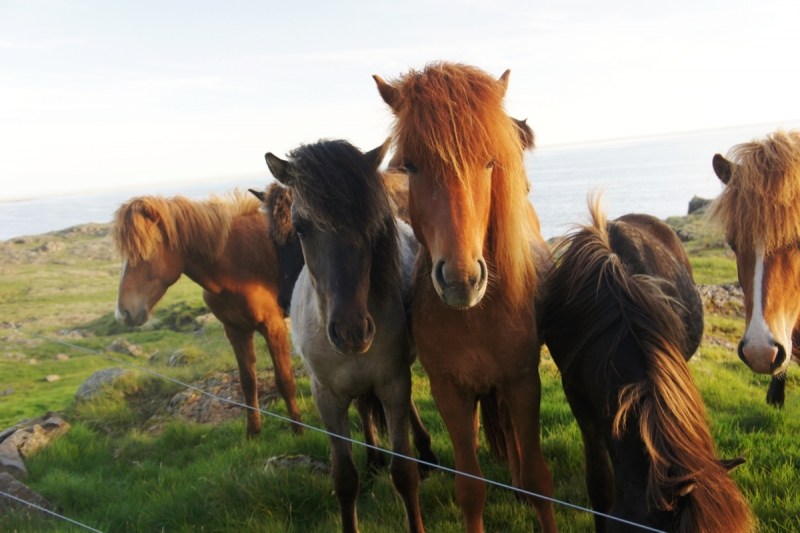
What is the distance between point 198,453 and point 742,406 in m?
4.82

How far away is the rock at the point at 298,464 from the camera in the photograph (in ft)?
13.6

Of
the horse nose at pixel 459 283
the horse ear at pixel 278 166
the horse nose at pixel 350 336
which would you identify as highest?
the horse ear at pixel 278 166

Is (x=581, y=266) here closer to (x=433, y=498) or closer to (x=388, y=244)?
(x=388, y=244)

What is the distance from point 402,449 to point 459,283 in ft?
4.77

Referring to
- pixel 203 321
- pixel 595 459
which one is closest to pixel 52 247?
pixel 203 321

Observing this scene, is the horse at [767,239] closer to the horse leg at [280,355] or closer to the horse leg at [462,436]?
the horse leg at [462,436]

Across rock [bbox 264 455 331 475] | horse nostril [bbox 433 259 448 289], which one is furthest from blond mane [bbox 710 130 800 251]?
rock [bbox 264 455 331 475]

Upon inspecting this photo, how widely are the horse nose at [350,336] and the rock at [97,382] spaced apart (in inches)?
181

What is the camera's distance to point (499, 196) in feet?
8.70

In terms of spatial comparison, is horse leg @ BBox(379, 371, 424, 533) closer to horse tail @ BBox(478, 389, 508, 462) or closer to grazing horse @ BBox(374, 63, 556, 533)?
grazing horse @ BBox(374, 63, 556, 533)

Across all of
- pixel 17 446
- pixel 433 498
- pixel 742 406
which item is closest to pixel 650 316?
pixel 433 498

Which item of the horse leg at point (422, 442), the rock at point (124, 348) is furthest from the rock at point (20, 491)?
the rock at point (124, 348)

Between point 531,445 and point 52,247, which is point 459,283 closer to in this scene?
point 531,445

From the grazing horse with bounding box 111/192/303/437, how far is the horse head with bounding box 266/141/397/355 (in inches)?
106
